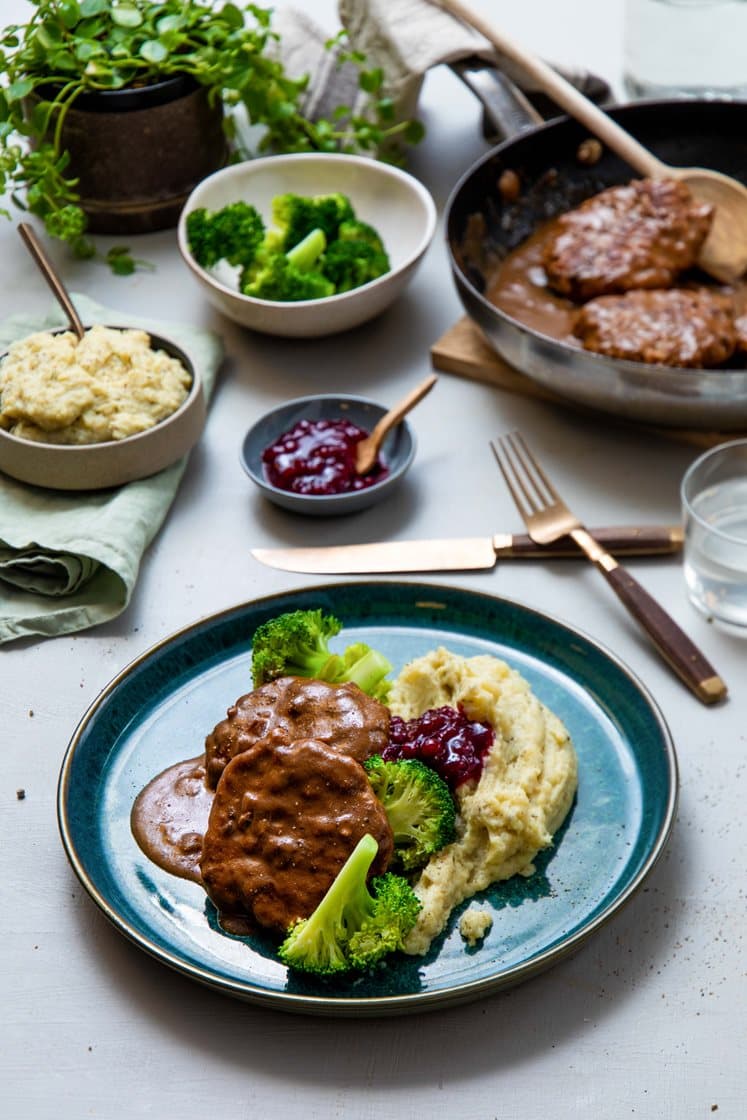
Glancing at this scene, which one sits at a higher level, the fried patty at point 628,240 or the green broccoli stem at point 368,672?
the fried patty at point 628,240

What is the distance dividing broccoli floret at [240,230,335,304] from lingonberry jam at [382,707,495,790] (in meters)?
1.47

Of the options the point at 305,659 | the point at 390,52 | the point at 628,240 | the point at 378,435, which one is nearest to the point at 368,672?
the point at 305,659

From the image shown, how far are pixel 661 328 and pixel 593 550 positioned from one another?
623 mm

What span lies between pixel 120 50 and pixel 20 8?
1.56 meters

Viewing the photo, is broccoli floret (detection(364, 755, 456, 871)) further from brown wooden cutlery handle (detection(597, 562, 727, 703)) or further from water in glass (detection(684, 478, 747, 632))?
water in glass (detection(684, 478, 747, 632))

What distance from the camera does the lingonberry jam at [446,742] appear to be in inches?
80.7

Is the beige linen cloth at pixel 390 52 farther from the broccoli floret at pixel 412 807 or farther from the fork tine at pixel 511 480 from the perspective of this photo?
the broccoli floret at pixel 412 807

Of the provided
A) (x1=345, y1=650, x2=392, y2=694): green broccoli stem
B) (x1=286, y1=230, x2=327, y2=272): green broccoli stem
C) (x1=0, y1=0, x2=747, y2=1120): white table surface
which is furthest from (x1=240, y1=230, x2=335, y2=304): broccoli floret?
(x1=345, y1=650, x2=392, y2=694): green broccoli stem

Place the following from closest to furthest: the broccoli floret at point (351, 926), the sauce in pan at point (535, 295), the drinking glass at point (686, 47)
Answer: the broccoli floret at point (351, 926) → the sauce in pan at point (535, 295) → the drinking glass at point (686, 47)

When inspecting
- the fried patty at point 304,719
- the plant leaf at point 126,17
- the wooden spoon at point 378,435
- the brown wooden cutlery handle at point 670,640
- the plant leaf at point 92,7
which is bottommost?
the brown wooden cutlery handle at point 670,640

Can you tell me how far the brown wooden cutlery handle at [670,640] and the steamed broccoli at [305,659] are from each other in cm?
57

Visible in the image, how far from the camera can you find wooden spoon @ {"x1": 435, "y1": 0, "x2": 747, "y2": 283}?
3402mm

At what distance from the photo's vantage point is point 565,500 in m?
2.93

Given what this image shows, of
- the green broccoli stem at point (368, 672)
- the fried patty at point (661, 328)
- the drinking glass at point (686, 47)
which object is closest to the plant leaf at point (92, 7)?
the fried patty at point (661, 328)
